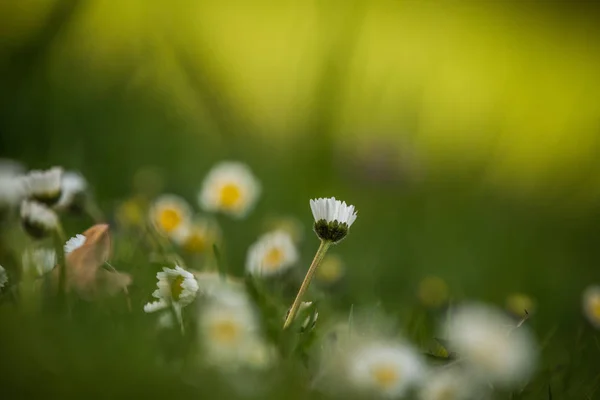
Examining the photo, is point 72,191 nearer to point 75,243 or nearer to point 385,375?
point 75,243

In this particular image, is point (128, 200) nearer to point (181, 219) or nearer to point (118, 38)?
point (181, 219)

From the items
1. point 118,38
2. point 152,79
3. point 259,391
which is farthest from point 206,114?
point 259,391

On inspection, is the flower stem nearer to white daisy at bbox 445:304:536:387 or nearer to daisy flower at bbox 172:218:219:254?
white daisy at bbox 445:304:536:387

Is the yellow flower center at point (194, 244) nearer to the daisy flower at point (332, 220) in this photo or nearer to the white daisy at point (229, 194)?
the white daisy at point (229, 194)

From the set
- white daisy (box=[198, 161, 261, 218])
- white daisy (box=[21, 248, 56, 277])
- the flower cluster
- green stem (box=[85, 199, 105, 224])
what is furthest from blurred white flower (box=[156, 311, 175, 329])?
white daisy (box=[198, 161, 261, 218])

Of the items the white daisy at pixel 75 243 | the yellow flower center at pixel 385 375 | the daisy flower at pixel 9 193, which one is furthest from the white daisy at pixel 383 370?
the daisy flower at pixel 9 193

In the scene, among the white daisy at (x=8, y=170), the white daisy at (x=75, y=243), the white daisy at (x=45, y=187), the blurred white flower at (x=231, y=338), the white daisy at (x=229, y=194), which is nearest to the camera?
the blurred white flower at (x=231, y=338)

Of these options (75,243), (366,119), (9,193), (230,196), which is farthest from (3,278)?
(366,119)

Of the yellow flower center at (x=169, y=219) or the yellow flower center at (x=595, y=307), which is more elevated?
the yellow flower center at (x=169, y=219)
